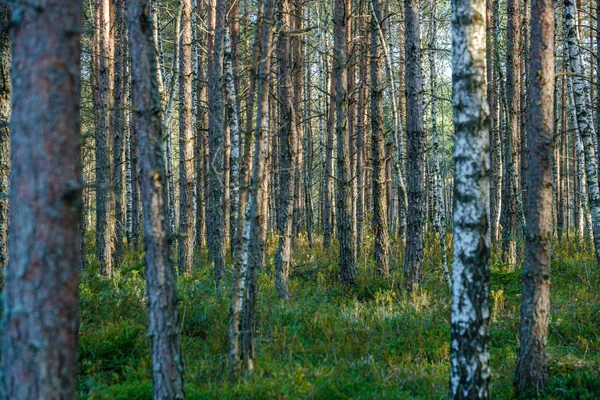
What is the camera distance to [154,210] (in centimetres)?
427

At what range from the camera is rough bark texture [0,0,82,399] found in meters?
3.01

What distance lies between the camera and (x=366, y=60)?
59.0 ft

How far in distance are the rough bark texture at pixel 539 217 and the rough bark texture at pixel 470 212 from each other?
4.26 ft

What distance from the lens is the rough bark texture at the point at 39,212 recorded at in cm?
301

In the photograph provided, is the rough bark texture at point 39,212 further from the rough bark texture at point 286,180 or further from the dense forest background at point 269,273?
the rough bark texture at point 286,180

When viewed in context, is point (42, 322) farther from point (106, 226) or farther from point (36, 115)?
point (106, 226)

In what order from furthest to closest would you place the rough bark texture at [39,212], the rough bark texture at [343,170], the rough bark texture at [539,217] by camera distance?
the rough bark texture at [343,170], the rough bark texture at [539,217], the rough bark texture at [39,212]

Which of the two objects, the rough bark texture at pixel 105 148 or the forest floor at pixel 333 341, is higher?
the rough bark texture at pixel 105 148

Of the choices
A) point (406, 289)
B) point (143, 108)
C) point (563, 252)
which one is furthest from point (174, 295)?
point (563, 252)

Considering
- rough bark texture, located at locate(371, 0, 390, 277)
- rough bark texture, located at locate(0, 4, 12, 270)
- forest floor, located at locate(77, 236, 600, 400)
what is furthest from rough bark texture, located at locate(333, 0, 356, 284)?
rough bark texture, located at locate(0, 4, 12, 270)

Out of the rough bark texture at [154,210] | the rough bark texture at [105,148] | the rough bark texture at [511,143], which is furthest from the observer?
the rough bark texture at [511,143]

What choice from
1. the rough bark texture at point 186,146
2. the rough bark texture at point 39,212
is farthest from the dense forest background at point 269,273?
the rough bark texture at point 186,146

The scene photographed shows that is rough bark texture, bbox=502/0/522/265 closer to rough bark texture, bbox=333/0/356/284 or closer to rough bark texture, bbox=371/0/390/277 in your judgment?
rough bark texture, bbox=371/0/390/277

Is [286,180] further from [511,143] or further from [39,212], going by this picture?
[39,212]
